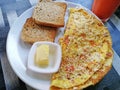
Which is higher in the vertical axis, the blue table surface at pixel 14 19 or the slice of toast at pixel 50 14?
the slice of toast at pixel 50 14

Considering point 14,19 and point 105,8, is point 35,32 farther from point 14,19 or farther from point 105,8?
point 105,8

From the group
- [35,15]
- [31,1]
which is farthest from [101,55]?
[31,1]

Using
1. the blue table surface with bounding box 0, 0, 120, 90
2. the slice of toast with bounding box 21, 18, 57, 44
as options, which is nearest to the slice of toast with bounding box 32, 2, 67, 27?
the slice of toast with bounding box 21, 18, 57, 44

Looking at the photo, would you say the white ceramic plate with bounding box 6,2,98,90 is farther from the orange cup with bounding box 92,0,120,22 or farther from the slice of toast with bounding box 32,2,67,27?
the orange cup with bounding box 92,0,120,22

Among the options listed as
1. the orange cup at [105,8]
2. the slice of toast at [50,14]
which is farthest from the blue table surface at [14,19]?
the slice of toast at [50,14]

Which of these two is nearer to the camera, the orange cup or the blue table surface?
the blue table surface

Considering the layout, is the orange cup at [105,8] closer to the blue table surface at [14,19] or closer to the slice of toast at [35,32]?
the blue table surface at [14,19]

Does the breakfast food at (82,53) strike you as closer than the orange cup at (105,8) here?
Yes

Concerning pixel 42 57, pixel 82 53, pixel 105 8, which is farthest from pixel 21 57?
pixel 105 8
